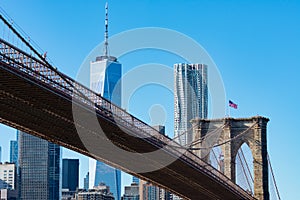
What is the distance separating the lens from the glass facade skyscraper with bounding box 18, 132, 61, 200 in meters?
184

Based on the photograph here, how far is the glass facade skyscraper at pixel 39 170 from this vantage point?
604 feet

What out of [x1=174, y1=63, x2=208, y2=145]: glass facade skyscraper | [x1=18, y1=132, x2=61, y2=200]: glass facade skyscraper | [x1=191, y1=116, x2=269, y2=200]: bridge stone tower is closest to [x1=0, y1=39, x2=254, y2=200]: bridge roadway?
[x1=191, y1=116, x2=269, y2=200]: bridge stone tower

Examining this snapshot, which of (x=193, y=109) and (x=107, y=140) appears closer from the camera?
(x=107, y=140)

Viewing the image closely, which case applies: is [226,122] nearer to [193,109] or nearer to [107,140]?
[107,140]

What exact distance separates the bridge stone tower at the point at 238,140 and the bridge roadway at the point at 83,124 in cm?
431

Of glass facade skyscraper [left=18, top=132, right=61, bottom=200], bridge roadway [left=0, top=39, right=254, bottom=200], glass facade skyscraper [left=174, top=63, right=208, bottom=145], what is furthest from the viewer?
glass facade skyscraper [left=18, top=132, right=61, bottom=200]

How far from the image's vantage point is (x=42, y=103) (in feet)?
108

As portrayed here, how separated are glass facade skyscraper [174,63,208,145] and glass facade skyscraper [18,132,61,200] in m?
61.1

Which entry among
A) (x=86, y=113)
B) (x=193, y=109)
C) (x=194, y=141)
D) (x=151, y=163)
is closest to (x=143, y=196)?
(x=193, y=109)

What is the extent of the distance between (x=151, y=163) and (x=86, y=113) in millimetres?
12922

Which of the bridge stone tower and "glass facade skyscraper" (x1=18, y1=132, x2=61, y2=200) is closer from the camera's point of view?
the bridge stone tower

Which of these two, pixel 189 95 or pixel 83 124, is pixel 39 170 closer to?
pixel 189 95

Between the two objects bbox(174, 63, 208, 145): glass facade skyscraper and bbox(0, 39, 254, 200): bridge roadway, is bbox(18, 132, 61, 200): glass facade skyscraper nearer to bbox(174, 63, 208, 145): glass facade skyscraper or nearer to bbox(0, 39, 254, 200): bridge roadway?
bbox(174, 63, 208, 145): glass facade skyscraper

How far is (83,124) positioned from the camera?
3753 centimetres
